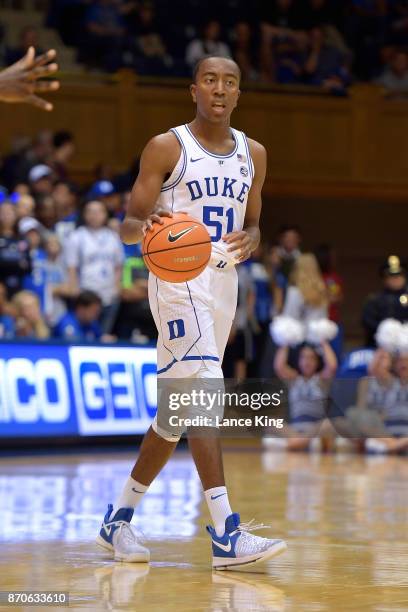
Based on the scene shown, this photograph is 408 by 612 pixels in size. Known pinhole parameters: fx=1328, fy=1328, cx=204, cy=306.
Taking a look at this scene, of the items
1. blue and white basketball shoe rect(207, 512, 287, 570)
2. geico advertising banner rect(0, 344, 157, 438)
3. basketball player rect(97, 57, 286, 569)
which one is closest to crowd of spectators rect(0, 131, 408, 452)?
geico advertising banner rect(0, 344, 157, 438)

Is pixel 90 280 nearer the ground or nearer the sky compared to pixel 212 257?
nearer the ground

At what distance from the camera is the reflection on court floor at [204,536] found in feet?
17.2

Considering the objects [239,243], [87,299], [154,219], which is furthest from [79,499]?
[87,299]

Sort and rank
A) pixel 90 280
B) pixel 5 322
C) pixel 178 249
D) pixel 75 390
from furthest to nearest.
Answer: pixel 90 280
pixel 5 322
pixel 75 390
pixel 178 249

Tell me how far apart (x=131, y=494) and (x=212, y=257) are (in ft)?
3.99

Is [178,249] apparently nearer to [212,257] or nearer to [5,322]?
[212,257]

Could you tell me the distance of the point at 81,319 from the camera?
1362 centimetres

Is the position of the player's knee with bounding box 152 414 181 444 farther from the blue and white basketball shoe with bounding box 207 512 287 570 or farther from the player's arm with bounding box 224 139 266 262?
the player's arm with bounding box 224 139 266 262

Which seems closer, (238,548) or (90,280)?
(238,548)

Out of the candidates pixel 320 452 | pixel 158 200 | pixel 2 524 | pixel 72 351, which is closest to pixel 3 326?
pixel 72 351

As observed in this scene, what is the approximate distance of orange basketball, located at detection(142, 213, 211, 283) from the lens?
5852 mm

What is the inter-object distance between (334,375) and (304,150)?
8.08 metres

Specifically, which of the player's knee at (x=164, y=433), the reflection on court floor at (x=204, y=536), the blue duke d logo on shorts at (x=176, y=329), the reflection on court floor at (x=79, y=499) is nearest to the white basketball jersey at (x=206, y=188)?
the blue duke d logo on shorts at (x=176, y=329)

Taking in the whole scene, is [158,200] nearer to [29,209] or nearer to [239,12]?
[29,209]
